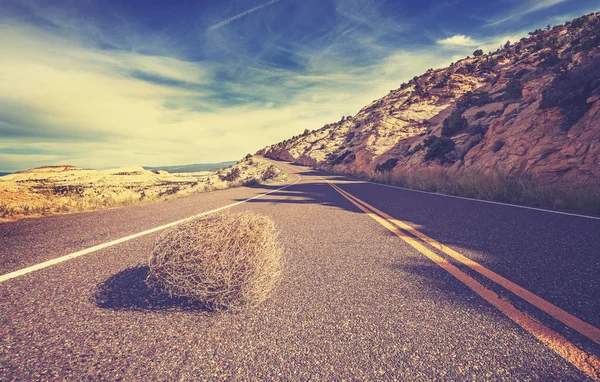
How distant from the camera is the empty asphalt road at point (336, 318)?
146 cm

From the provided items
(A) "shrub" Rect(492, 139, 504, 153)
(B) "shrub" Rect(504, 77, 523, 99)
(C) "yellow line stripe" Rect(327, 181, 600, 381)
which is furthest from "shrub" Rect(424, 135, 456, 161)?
(C) "yellow line stripe" Rect(327, 181, 600, 381)

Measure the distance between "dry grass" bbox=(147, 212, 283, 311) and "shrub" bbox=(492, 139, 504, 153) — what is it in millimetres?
13801

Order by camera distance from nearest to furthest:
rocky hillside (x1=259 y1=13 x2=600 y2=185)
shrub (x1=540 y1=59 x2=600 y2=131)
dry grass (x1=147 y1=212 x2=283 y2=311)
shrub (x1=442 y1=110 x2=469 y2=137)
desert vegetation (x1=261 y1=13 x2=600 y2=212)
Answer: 1. dry grass (x1=147 y1=212 x2=283 y2=311)
2. desert vegetation (x1=261 y1=13 x2=600 y2=212)
3. rocky hillside (x1=259 y1=13 x2=600 y2=185)
4. shrub (x1=540 y1=59 x2=600 y2=131)
5. shrub (x1=442 y1=110 x2=469 y2=137)

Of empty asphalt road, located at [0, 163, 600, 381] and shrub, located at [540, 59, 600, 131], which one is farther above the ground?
shrub, located at [540, 59, 600, 131]

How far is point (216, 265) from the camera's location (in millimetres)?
2111

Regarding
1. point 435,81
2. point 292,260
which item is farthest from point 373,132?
point 292,260

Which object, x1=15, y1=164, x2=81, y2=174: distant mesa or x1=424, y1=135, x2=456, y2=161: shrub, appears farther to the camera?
x1=15, y1=164, x2=81, y2=174: distant mesa

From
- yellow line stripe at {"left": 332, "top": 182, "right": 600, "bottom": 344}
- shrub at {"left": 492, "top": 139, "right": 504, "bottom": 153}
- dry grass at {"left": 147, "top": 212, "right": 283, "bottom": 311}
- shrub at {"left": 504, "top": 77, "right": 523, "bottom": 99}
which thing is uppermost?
shrub at {"left": 504, "top": 77, "right": 523, "bottom": 99}

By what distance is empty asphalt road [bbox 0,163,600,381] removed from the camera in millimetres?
1460

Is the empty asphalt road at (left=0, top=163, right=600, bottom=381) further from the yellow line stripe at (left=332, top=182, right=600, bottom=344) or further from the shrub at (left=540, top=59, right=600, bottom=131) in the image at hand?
the shrub at (left=540, top=59, right=600, bottom=131)

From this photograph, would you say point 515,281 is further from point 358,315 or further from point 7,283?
point 7,283

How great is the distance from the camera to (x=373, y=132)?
1284 inches

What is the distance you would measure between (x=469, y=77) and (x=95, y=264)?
42307 mm

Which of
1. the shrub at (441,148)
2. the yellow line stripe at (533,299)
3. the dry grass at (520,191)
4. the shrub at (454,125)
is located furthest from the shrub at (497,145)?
the yellow line stripe at (533,299)
